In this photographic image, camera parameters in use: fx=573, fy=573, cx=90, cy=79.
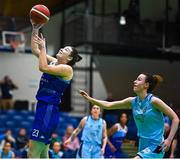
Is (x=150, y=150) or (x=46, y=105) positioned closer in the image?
(x=150, y=150)

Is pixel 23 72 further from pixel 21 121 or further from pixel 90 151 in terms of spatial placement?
pixel 90 151

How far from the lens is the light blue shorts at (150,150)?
6.35 m

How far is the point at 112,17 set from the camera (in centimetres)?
1925

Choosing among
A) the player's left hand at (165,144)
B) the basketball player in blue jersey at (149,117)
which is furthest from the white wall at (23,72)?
the player's left hand at (165,144)

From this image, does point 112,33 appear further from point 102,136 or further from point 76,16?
point 102,136

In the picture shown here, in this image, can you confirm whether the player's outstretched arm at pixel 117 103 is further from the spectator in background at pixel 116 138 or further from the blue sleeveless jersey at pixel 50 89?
the spectator in background at pixel 116 138

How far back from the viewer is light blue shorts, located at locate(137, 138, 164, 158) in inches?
250

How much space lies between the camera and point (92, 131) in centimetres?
1119

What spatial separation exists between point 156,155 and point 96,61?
49.1 feet

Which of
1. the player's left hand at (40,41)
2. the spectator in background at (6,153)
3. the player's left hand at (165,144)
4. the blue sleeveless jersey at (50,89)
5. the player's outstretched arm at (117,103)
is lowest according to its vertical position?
the spectator in background at (6,153)

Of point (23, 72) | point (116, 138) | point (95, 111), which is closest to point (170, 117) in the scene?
point (95, 111)

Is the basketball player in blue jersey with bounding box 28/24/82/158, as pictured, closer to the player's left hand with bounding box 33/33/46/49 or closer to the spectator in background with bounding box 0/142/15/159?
the player's left hand with bounding box 33/33/46/49

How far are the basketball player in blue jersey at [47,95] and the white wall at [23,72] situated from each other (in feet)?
49.5

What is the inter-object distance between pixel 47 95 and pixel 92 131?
182 inches
